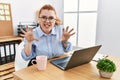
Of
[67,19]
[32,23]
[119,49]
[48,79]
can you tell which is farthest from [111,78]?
[67,19]

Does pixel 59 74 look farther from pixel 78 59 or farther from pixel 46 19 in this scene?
pixel 46 19

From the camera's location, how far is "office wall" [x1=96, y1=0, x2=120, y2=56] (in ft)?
8.86

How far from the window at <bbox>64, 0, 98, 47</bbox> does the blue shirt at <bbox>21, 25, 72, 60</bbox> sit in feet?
5.87

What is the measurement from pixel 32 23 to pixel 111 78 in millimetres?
2566

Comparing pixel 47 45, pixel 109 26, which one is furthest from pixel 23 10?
pixel 47 45

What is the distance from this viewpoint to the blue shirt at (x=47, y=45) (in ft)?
4.36

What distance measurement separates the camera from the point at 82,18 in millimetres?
3293

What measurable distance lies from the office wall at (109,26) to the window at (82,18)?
0.13m

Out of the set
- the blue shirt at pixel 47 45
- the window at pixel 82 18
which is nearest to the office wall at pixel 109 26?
the window at pixel 82 18

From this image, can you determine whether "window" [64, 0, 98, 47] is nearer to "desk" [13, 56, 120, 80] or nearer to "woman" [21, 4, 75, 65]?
"woman" [21, 4, 75, 65]

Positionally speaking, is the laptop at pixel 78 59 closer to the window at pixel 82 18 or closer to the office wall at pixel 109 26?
the office wall at pixel 109 26

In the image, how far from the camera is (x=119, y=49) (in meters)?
2.72

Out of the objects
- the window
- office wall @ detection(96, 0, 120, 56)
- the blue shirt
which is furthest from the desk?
the window

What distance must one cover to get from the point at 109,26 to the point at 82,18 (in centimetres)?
70
